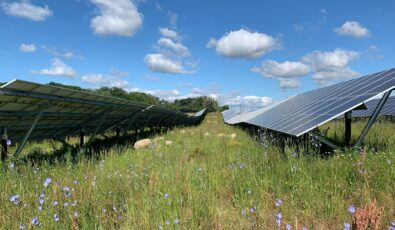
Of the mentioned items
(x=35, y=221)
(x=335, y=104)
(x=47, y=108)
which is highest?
(x=335, y=104)

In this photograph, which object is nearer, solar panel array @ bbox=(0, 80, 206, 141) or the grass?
the grass

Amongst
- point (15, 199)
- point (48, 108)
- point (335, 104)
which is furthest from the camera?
point (48, 108)

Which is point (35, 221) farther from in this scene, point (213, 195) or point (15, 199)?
point (213, 195)

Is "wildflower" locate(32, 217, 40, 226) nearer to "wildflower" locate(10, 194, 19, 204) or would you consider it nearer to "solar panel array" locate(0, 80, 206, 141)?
"wildflower" locate(10, 194, 19, 204)

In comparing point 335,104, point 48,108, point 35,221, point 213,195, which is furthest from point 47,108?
point 335,104

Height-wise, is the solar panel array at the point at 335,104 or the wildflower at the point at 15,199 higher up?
the solar panel array at the point at 335,104

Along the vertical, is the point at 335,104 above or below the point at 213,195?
above

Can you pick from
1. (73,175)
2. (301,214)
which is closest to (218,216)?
(301,214)

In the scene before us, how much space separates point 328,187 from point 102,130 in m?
13.7

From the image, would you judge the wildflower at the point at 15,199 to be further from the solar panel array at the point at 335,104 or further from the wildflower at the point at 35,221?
the solar panel array at the point at 335,104

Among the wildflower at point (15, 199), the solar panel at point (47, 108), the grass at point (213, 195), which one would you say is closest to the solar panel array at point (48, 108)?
the solar panel at point (47, 108)

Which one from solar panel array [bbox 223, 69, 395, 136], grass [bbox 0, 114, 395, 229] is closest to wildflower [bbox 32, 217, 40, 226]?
grass [bbox 0, 114, 395, 229]

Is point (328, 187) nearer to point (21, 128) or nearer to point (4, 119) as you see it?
point (4, 119)

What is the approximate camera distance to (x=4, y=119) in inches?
327
